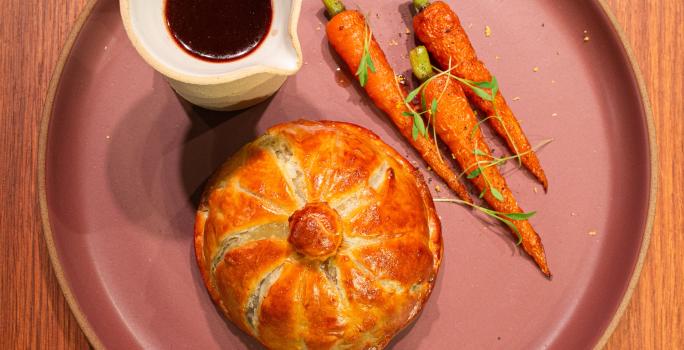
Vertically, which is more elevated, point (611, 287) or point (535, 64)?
point (535, 64)

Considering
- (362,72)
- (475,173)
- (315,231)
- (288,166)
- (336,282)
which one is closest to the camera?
(315,231)

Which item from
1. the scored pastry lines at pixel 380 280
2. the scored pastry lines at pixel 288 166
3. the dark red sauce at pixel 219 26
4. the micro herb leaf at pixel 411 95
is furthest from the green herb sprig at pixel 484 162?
the dark red sauce at pixel 219 26

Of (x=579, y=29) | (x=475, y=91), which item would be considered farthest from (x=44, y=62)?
(x=579, y=29)

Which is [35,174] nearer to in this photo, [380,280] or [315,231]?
[315,231]

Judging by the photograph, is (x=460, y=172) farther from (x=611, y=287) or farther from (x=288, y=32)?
(x=288, y=32)

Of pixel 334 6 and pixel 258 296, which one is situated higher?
pixel 334 6

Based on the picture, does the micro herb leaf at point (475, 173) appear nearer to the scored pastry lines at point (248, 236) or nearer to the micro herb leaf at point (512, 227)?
the micro herb leaf at point (512, 227)

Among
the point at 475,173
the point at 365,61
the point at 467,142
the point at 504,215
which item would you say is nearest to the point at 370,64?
the point at 365,61
